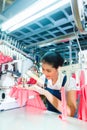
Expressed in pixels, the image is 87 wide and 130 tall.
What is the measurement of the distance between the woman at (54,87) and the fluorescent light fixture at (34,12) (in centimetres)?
37

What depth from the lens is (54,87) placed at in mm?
1390

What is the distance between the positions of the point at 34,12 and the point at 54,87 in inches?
26.2

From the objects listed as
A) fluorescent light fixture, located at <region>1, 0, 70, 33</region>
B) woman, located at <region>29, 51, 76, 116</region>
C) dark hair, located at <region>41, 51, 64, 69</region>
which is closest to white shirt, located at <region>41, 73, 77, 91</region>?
woman, located at <region>29, 51, 76, 116</region>

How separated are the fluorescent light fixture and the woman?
14.7 inches

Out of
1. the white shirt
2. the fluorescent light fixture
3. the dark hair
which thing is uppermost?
the fluorescent light fixture

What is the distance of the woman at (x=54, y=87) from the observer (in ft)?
4.03

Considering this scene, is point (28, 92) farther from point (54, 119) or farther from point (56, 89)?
point (54, 119)

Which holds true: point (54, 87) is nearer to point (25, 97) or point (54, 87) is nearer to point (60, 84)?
point (60, 84)

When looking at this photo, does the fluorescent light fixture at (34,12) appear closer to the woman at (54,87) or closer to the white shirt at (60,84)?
the woman at (54,87)

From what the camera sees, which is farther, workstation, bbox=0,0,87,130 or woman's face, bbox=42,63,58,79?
woman's face, bbox=42,63,58,79

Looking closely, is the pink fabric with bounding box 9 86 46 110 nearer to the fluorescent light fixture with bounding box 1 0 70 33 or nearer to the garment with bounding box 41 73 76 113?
the garment with bounding box 41 73 76 113

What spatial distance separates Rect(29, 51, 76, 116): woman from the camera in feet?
4.03

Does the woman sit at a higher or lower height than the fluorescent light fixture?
lower

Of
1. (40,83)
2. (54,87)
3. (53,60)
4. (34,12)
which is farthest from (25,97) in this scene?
(34,12)
